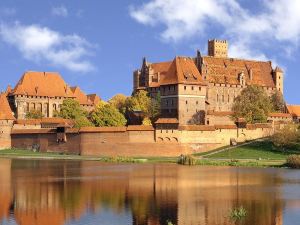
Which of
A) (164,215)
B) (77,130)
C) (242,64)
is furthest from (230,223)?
(242,64)

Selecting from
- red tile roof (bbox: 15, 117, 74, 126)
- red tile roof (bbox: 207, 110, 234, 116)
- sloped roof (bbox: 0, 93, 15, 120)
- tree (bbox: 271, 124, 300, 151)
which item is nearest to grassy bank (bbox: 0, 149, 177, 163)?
red tile roof (bbox: 15, 117, 74, 126)

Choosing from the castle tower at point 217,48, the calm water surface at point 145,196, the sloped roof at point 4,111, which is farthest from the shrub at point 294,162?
the castle tower at point 217,48

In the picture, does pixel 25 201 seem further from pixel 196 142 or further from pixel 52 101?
pixel 52 101

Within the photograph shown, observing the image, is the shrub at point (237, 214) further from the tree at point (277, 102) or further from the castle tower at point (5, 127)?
the tree at point (277, 102)

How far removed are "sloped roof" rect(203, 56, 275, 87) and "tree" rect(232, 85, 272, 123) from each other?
4.50 meters

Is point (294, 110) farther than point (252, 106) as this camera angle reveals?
Yes

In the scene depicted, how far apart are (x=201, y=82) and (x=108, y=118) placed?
1212cm

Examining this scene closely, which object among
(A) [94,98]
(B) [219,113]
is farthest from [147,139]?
(A) [94,98]

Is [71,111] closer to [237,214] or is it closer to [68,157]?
[68,157]

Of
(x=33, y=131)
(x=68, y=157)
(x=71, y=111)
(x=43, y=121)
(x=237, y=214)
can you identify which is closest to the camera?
(x=237, y=214)

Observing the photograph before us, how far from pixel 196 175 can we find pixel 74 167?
11.3 m

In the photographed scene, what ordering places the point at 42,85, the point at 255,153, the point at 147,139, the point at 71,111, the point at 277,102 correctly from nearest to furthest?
the point at 255,153 → the point at 147,139 → the point at 71,111 → the point at 277,102 → the point at 42,85

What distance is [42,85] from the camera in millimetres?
86875

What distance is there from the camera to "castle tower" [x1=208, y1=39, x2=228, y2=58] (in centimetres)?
11057
